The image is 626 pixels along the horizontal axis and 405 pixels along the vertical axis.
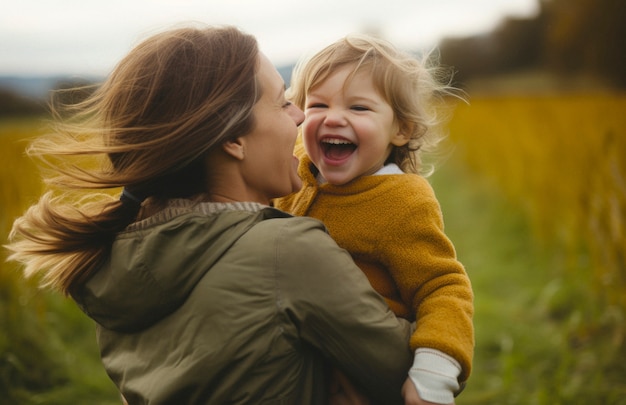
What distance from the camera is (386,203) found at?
158 centimetres

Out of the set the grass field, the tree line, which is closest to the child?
the grass field

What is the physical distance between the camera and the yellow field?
376cm

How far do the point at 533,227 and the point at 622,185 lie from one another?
276 cm

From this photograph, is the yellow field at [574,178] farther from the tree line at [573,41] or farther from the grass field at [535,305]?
the tree line at [573,41]

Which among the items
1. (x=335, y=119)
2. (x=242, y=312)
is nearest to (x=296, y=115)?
Result: (x=335, y=119)

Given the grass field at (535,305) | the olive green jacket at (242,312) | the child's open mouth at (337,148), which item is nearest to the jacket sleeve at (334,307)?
the olive green jacket at (242,312)

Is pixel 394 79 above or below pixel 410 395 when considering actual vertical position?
above

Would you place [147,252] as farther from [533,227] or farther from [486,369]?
[533,227]

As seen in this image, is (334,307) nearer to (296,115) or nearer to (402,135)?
(296,115)

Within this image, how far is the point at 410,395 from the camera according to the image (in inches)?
51.7

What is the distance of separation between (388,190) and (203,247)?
57 centimetres

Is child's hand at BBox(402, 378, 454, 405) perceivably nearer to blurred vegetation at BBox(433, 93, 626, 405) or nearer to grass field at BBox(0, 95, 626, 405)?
grass field at BBox(0, 95, 626, 405)

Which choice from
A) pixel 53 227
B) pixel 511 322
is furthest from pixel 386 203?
pixel 511 322

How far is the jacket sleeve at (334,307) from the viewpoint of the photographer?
1240 millimetres
